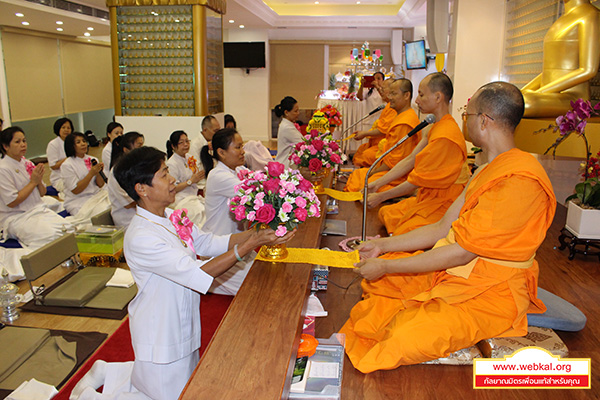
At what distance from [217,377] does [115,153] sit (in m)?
4.01

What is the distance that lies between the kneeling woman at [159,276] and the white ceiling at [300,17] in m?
7.49

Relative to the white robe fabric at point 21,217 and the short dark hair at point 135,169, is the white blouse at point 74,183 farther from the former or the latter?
the short dark hair at point 135,169

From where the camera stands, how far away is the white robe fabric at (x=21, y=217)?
429 centimetres

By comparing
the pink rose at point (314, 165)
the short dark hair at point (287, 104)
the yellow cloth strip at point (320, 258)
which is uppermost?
the short dark hair at point (287, 104)

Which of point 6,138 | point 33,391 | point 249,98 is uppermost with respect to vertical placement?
point 249,98

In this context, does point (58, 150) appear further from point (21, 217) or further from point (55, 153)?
point (21, 217)

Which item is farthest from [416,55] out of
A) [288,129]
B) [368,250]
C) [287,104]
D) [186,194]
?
[368,250]

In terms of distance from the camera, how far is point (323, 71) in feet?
43.9

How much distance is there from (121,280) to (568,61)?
442 cm

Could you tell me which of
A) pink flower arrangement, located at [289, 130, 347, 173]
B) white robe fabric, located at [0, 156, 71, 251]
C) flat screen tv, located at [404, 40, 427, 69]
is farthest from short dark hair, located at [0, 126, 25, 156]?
flat screen tv, located at [404, 40, 427, 69]

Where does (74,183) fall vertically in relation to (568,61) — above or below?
below

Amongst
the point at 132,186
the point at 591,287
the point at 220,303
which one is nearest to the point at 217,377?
the point at 132,186

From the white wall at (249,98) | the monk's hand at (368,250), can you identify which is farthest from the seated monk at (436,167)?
the white wall at (249,98)

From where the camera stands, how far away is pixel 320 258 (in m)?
2.34
